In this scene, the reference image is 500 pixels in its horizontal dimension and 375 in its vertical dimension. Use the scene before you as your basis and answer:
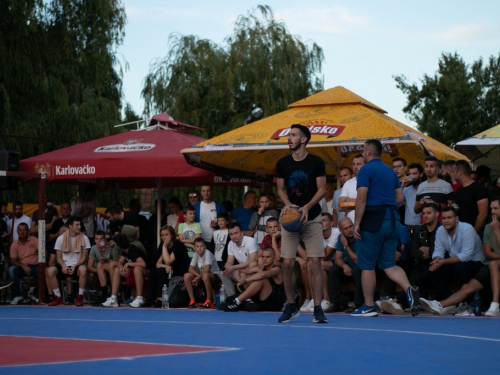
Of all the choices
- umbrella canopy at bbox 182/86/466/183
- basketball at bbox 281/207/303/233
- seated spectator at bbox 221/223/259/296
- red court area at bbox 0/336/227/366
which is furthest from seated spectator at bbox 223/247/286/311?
red court area at bbox 0/336/227/366

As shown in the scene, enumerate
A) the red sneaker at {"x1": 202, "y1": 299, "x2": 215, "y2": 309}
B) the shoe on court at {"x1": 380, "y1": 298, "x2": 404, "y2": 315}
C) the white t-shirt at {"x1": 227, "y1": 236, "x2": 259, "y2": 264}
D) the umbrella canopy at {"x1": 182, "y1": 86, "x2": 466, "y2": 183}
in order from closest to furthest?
the shoe on court at {"x1": 380, "y1": 298, "x2": 404, "y2": 315} < the umbrella canopy at {"x1": 182, "y1": 86, "x2": 466, "y2": 183} < the white t-shirt at {"x1": 227, "y1": 236, "x2": 259, "y2": 264} < the red sneaker at {"x1": 202, "y1": 299, "x2": 215, "y2": 309}

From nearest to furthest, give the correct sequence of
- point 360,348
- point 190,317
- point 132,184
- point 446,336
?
point 360,348 → point 446,336 → point 190,317 → point 132,184

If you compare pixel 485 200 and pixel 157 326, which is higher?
pixel 485 200

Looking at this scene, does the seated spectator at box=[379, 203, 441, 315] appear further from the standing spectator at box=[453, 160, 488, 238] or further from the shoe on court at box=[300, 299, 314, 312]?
the shoe on court at box=[300, 299, 314, 312]

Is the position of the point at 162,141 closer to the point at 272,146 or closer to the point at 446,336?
the point at 272,146

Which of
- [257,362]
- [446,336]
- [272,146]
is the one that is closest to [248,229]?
[272,146]

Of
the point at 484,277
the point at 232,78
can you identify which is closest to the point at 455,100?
the point at 232,78

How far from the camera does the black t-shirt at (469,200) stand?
13.1m

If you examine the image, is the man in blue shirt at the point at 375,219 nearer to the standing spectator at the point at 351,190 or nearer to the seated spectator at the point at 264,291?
the standing spectator at the point at 351,190

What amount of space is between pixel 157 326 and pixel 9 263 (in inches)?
305

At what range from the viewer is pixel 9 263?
698 inches

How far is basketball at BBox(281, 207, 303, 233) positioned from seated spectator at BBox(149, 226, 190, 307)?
18.5ft

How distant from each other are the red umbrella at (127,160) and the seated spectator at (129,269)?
125 cm

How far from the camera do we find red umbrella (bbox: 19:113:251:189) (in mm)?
16531
